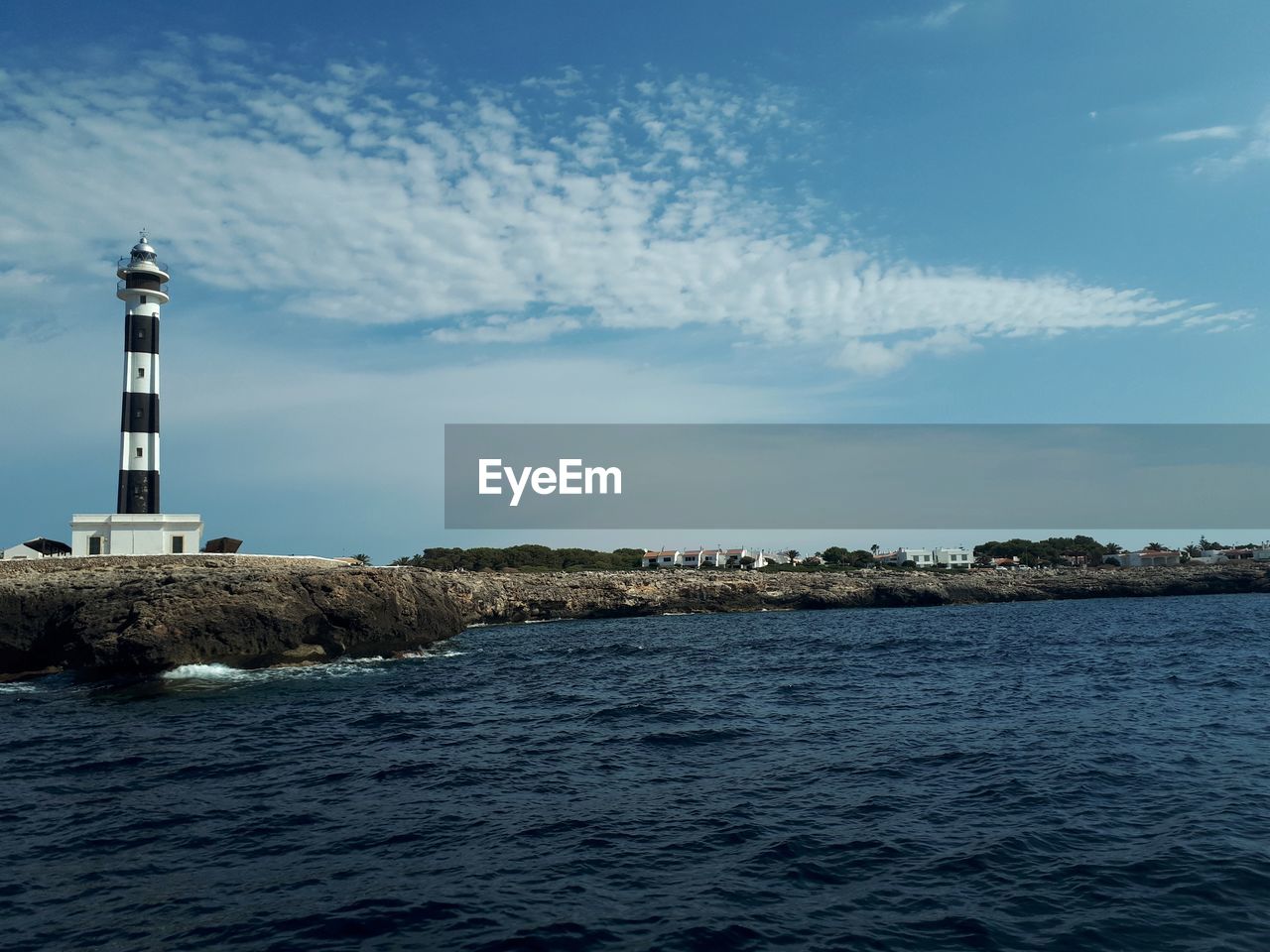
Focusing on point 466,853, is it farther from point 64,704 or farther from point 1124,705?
point 64,704

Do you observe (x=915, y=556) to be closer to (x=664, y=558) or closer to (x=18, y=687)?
(x=664, y=558)

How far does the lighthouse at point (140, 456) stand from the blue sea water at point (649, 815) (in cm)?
2437

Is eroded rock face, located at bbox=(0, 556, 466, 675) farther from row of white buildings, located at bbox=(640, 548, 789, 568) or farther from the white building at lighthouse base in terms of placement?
row of white buildings, located at bbox=(640, 548, 789, 568)

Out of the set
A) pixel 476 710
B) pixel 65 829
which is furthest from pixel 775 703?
pixel 65 829

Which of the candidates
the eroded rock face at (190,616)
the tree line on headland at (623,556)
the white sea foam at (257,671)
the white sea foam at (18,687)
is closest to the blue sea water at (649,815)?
the white sea foam at (18,687)

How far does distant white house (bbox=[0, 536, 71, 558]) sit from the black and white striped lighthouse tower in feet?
19.2

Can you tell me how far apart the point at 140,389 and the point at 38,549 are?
13.5 meters

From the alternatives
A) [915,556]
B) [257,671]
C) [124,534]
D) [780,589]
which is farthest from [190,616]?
[915,556]

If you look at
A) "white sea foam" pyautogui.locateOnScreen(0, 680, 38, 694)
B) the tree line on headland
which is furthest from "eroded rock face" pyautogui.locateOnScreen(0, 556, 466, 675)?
the tree line on headland

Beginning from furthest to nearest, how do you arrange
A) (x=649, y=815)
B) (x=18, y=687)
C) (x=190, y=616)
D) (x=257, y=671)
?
(x=257, y=671) → (x=190, y=616) → (x=18, y=687) → (x=649, y=815)

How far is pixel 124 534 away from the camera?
51375mm

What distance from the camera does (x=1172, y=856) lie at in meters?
11.8

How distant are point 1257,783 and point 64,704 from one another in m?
34.4

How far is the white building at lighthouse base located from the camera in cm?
5091
